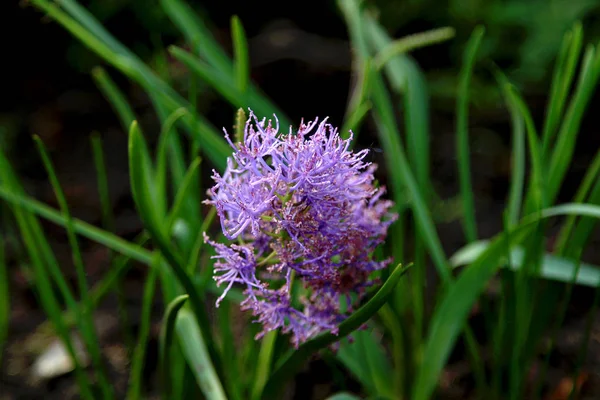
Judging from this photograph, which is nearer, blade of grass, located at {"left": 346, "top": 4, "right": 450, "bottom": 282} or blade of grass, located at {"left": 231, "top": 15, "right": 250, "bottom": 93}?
blade of grass, located at {"left": 231, "top": 15, "right": 250, "bottom": 93}

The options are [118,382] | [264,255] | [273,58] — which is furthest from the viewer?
[273,58]

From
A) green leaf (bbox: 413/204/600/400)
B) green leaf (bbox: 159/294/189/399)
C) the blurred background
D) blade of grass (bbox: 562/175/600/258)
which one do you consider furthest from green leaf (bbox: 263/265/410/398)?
the blurred background

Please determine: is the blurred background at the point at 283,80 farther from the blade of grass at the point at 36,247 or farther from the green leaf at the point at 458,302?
the green leaf at the point at 458,302

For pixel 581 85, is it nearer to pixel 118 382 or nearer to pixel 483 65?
pixel 118 382

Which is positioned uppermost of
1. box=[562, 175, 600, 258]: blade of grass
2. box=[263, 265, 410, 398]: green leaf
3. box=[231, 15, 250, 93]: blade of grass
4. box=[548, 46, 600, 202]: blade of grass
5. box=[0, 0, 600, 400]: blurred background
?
box=[0, 0, 600, 400]: blurred background

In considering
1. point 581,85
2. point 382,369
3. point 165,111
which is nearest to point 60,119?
point 165,111

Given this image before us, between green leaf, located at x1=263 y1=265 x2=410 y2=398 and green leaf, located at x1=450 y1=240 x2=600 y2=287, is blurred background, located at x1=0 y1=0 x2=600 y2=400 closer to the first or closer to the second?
green leaf, located at x1=450 y1=240 x2=600 y2=287

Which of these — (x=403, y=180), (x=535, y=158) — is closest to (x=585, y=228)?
(x=535, y=158)
